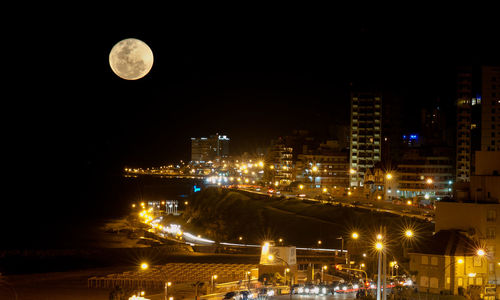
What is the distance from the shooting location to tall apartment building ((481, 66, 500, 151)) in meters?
53.5

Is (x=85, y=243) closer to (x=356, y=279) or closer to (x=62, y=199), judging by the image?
(x=356, y=279)

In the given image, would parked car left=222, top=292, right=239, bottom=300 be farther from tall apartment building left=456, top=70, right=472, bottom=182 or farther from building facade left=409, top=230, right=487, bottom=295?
tall apartment building left=456, top=70, right=472, bottom=182

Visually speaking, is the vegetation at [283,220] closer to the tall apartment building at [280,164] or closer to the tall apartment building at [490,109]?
the tall apartment building at [280,164]

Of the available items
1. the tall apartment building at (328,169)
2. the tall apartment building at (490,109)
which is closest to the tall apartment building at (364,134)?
the tall apartment building at (328,169)

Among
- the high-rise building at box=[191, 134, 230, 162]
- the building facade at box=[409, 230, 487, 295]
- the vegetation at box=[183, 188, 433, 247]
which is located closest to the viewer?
the building facade at box=[409, 230, 487, 295]

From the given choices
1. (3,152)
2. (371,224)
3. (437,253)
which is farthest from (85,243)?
(3,152)

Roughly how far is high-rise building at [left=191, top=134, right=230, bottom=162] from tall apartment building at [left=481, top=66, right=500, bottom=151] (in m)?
137

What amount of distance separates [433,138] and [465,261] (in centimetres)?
4424

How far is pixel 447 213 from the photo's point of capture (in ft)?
71.3

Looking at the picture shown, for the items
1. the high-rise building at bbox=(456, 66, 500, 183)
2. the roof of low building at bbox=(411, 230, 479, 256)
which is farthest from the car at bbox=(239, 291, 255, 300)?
the high-rise building at bbox=(456, 66, 500, 183)

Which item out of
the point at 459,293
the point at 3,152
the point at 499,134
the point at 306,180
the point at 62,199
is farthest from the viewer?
the point at 3,152

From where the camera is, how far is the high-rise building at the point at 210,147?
188875 mm

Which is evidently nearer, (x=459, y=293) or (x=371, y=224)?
(x=459, y=293)

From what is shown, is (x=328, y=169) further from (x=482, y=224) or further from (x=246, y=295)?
(x=246, y=295)
